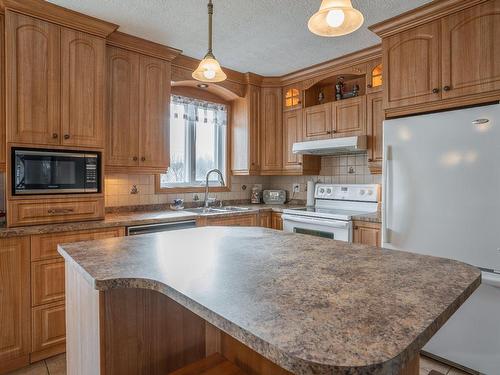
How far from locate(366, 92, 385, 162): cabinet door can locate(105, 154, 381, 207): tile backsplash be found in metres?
0.36

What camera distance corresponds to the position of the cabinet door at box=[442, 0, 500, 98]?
1983 millimetres

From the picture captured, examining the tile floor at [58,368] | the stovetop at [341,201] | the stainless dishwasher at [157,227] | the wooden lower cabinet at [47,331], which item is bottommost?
the tile floor at [58,368]

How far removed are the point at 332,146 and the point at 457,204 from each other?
4.38 feet

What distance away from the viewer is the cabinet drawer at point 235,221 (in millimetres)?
3102

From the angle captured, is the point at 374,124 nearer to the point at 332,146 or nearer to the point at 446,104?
the point at 332,146

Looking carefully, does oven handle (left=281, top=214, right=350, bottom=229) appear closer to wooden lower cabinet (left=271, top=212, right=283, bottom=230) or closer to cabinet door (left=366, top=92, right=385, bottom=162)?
wooden lower cabinet (left=271, top=212, right=283, bottom=230)

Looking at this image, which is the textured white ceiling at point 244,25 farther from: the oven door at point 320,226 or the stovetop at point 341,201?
the oven door at point 320,226

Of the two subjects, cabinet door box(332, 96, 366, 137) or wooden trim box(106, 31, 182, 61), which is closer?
wooden trim box(106, 31, 182, 61)

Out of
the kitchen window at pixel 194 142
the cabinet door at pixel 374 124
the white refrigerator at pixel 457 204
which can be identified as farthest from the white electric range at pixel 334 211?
the kitchen window at pixel 194 142

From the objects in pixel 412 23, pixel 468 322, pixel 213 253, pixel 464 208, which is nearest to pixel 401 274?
pixel 213 253

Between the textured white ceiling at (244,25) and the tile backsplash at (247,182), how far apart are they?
1190 mm

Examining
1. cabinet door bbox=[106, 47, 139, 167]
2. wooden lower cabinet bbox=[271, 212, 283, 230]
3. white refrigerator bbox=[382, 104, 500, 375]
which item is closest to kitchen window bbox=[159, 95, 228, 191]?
cabinet door bbox=[106, 47, 139, 167]

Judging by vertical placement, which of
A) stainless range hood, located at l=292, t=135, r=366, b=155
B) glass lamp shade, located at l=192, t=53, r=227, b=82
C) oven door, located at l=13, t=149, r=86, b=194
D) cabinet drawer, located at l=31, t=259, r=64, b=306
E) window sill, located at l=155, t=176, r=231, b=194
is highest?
glass lamp shade, located at l=192, t=53, r=227, b=82

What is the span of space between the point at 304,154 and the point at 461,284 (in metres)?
2.79
